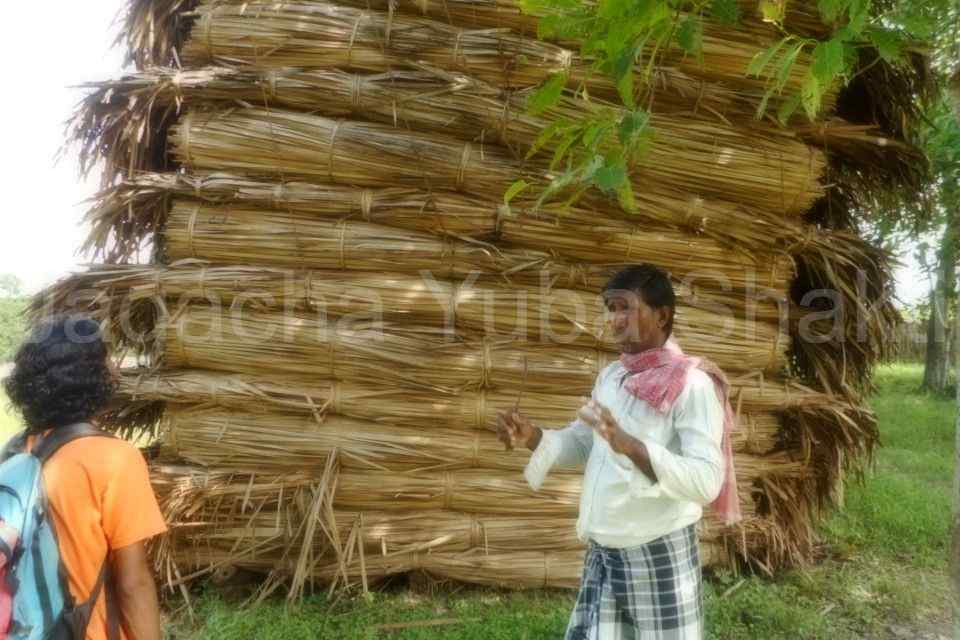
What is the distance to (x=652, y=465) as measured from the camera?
173 cm

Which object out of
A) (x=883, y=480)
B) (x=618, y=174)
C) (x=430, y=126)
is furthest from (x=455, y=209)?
(x=883, y=480)

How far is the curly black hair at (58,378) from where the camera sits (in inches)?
65.5

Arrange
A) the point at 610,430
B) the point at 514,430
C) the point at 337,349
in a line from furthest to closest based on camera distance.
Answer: the point at 337,349 → the point at 514,430 → the point at 610,430

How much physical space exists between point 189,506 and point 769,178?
10.4 feet

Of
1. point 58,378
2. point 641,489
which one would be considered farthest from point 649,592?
point 58,378

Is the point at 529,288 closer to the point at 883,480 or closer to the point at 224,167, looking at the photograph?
the point at 224,167

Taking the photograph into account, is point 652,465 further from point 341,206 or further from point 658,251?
point 341,206

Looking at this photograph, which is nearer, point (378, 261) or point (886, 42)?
point (886, 42)

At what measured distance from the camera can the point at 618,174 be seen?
161cm

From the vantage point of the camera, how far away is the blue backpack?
4.90 ft

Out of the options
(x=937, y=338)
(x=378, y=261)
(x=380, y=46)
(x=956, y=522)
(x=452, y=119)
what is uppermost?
(x=380, y=46)

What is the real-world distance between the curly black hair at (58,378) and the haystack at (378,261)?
149cm

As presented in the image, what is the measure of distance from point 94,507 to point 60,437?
0.63 feet

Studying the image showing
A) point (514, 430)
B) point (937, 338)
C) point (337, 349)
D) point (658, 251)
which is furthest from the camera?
point (937, 338)
